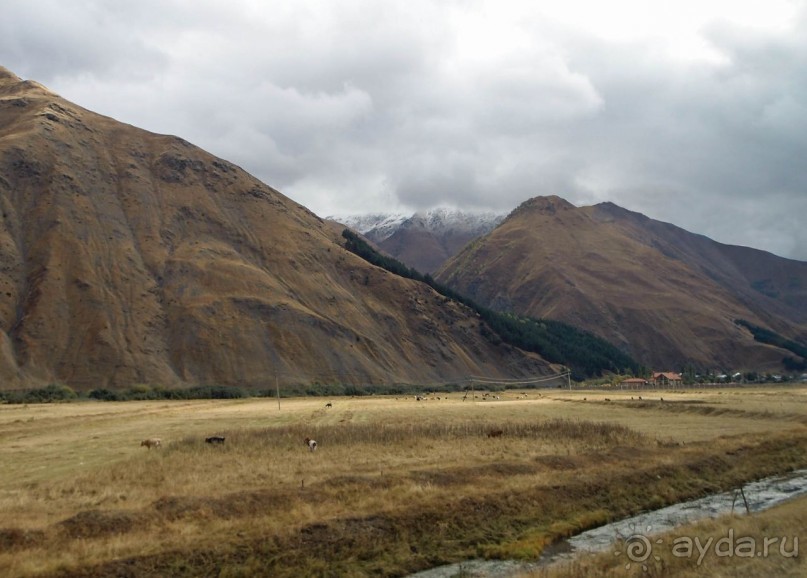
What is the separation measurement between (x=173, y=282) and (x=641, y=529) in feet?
392

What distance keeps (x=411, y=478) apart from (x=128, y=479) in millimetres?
11253

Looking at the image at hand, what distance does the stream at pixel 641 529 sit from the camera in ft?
61.6

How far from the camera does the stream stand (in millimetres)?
18781

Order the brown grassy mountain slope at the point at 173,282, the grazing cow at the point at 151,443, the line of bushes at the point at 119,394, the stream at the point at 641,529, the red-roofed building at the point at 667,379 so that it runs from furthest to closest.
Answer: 1. the red-roofed building at the point at 667,379
2. the brown grassy mountain slope at the point at 173,282
3. the line of bushes at the point at 119,394
4. the grazing cow at the point at 151,443
5. the stream at the point at 641,529

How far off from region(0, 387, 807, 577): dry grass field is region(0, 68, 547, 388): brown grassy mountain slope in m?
70.9

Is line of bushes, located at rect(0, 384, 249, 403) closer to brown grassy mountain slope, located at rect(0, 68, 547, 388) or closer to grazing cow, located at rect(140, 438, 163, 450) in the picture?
brown grassy mountain slope, located at rect(0, 68, 547, 388)

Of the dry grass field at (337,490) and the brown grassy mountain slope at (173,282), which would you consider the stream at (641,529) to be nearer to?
the dry grass field at (337,490)

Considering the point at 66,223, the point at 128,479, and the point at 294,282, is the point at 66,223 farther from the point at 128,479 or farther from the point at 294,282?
the point at 128,479

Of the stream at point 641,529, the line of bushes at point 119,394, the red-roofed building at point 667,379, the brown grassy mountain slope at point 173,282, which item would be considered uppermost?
the brown grassy mountain slope at point 173,282

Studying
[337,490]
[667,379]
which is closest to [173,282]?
[337,490]

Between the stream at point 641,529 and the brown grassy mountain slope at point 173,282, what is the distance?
94593 millimetres

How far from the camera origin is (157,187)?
508ft

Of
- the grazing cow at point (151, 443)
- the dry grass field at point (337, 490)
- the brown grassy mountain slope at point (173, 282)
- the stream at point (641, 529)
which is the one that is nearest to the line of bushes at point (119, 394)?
the brown grassy mountain slope at point (173, 282)

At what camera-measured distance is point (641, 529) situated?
22.6m
